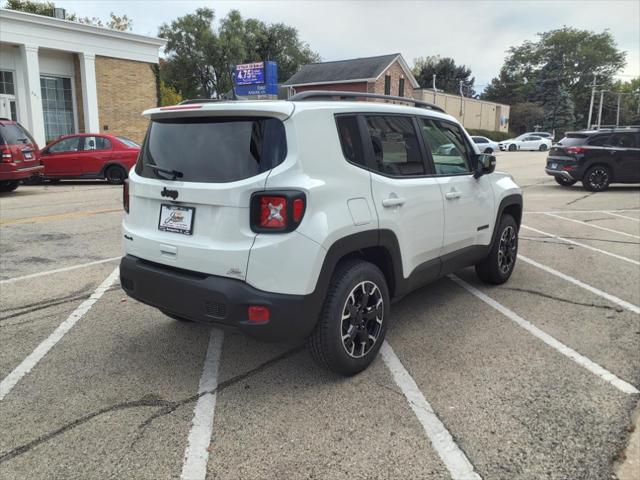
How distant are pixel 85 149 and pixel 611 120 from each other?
102 m

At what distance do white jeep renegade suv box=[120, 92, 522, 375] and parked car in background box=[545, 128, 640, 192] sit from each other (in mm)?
12776

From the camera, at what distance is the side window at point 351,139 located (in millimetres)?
3520

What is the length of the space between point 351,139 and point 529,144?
4549 centimetres

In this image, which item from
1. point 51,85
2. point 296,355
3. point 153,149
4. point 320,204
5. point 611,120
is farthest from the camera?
point 611,120

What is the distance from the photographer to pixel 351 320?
353 cm

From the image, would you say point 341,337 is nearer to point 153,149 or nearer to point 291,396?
point 291,396

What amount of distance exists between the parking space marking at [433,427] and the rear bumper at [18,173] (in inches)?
479

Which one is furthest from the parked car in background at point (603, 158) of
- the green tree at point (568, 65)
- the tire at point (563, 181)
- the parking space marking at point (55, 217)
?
the green tree at point (568, 65)

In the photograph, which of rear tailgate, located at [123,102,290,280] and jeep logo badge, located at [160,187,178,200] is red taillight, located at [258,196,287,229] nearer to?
rear tailgate, located at [123,102,290,280]

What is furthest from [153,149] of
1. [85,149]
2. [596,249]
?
[85,149]

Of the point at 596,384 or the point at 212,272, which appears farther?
the point at 596,384

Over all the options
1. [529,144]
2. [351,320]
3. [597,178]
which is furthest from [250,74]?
[351,320]

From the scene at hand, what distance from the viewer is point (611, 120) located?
316ft

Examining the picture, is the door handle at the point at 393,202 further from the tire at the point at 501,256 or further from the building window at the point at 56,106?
the building window at the point at 56,106
